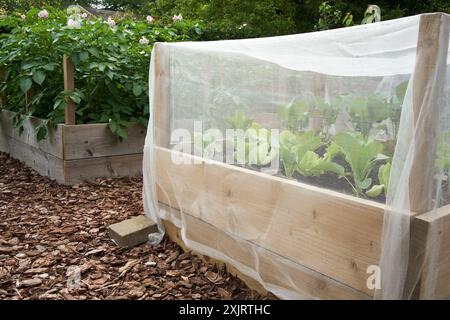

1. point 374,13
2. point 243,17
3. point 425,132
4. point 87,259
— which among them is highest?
point 243,17

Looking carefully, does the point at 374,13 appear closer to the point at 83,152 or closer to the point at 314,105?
the point at 314,105

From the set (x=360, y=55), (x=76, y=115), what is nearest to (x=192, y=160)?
(x=360, y=55)

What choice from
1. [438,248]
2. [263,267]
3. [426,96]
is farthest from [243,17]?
[438,248]

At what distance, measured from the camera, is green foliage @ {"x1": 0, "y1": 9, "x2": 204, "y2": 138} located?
2.66 metres

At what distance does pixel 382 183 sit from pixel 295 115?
0.38 m

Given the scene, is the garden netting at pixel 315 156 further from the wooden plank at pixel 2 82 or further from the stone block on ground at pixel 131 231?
the wooden plank at pixel 2 82

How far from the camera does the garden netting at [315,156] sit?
1.03m

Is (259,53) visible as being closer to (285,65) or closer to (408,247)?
(285,65)

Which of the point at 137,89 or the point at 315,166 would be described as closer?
the point at 315,166

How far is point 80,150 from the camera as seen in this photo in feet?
8.71

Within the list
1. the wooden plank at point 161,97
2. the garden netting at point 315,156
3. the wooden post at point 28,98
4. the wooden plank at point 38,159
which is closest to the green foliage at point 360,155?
the garden netting at point 315,156

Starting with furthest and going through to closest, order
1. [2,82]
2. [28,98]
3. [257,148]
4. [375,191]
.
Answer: [2,82]
[28,98]
[257,148]
[375,191]
